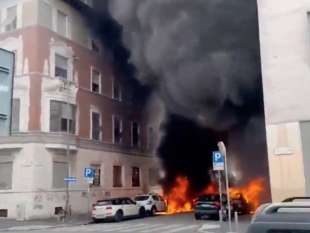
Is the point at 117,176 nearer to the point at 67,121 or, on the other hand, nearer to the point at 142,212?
the point at 142,212

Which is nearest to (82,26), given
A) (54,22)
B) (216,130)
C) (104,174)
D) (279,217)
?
(54,22)

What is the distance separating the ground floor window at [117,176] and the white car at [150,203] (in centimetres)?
460

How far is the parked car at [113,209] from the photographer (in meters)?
25.2

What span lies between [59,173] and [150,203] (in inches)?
241

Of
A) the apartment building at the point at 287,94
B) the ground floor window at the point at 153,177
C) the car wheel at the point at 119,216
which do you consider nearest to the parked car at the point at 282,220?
the apartment building at the point at 287,94

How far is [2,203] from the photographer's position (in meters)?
27.7

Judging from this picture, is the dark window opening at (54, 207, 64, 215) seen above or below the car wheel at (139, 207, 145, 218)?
above

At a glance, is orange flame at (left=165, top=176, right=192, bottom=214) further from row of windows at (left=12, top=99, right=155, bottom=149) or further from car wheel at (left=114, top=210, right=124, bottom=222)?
car wheel at (left=114, top=210, right=124, bottom=222)

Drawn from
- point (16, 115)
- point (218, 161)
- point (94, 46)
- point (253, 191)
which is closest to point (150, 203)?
point (253, 191)

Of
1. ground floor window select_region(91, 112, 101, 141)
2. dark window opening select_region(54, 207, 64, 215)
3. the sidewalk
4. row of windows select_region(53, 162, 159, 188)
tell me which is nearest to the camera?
the sidewalk

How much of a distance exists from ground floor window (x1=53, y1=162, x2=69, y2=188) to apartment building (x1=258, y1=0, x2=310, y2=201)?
50.7ft

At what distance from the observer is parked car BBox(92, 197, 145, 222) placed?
2522 cm

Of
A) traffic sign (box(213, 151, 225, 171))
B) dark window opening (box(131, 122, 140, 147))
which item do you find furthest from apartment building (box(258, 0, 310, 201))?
dark window opening (box(131, 122, 140, 147))

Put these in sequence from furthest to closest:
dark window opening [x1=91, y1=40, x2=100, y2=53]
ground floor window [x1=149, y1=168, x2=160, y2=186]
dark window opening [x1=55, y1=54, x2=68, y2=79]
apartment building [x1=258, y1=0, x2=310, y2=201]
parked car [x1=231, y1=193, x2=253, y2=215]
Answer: ground floor window [x1=149, y1=168, x2=160, y2=186], dark window opening [x1=91, y1=40, x2=100, y2=53], dark window opening [x1=55, y1=54, x2=68, y2=79], parked car [x1=231, y1=193, x2=253, y2=215], apartment building [x1=258, y1=0, x2=310, y2=201]
